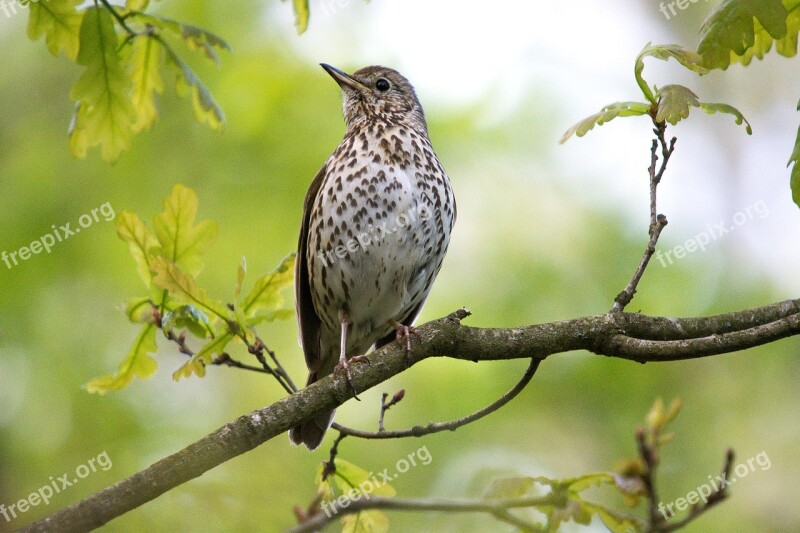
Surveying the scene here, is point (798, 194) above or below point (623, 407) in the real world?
below

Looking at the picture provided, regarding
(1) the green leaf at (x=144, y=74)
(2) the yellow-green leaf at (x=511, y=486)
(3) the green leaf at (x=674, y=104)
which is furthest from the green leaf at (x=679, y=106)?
(1) the green leaf at (x=144, y=74)

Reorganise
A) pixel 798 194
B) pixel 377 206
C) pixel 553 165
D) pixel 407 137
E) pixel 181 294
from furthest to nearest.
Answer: pixel 553 165, pixel 407 137, pixel 377 206, pixel 181 294, pixel 798 194

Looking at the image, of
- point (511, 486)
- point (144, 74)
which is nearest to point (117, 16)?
point (144, 74)

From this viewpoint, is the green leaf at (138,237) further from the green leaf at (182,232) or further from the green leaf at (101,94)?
the green leaf at (101,94)

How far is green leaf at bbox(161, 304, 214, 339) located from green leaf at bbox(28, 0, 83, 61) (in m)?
1.22

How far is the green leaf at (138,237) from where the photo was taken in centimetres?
375

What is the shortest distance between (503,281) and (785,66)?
648 centimetres

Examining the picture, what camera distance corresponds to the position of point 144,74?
4.36 meters

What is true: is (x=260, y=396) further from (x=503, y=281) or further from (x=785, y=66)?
(x=785, y=66)

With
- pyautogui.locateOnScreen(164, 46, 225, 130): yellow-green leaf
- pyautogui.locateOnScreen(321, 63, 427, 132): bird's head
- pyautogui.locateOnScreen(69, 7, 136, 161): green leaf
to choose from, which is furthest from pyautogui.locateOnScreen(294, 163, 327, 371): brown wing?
pyautogui.locateOnScreen(69, 7, 136, 161): green leaf

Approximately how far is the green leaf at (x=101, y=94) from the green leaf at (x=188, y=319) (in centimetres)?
100

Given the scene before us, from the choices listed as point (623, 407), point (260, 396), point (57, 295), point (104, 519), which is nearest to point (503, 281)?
point (623, 407)

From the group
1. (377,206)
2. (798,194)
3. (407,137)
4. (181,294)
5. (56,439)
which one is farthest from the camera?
(56,439)

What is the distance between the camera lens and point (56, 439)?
7.41 metres
